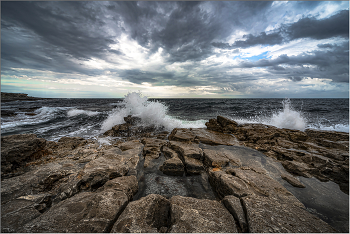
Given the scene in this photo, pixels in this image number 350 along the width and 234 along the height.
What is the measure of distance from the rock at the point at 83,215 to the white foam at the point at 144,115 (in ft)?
28.8

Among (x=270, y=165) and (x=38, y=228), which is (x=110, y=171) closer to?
(x=38, y=228)

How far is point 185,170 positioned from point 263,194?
7.96 feet

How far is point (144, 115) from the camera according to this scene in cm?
1282

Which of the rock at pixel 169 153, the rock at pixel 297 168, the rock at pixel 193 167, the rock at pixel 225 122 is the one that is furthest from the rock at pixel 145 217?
the rock at pixel 225 122

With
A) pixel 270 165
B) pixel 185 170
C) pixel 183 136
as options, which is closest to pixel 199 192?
pixel 185 170

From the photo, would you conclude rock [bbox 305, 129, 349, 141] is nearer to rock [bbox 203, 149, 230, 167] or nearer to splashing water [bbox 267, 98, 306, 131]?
splashing water [bbox 267, 98, 306, 131]

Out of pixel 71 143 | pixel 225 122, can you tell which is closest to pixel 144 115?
pixel 71 143

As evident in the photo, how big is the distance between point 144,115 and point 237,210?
1132 centimetres

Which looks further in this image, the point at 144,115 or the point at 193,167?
the point at 144,115

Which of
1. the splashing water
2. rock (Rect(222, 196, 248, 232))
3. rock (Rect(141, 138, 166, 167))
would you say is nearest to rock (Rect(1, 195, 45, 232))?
rock (Rect(141, 138, 166, 167))

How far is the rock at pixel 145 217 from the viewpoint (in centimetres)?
212

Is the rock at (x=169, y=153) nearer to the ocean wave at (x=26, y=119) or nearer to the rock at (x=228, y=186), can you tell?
the rock at (x=228, y=186)

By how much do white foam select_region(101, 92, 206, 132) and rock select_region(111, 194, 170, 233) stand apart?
28.4ft

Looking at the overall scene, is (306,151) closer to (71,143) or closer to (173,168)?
(173,168)
